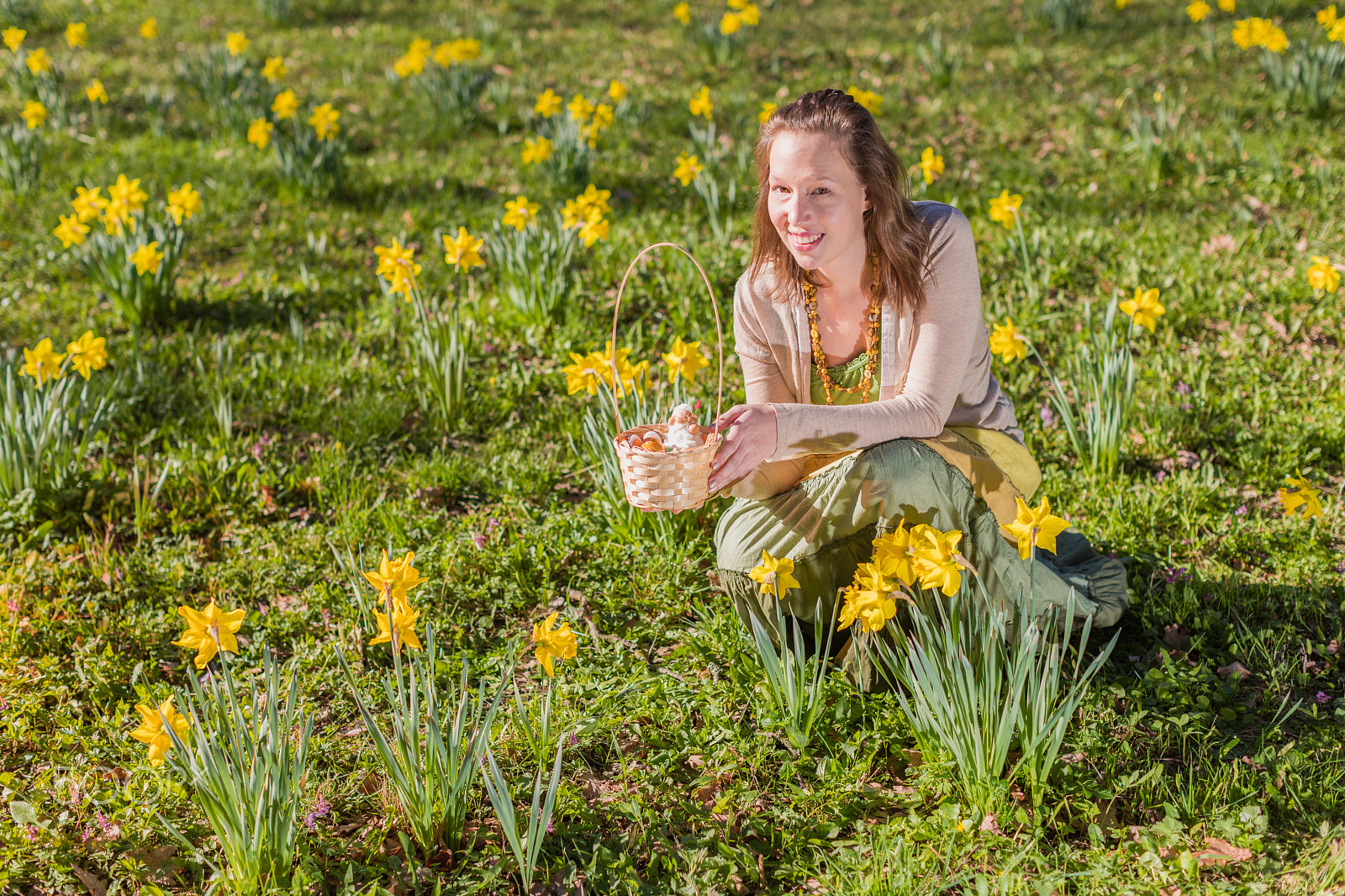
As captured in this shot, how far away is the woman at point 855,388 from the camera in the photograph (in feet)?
6.64

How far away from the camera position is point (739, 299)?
Answer: 2.38 meters

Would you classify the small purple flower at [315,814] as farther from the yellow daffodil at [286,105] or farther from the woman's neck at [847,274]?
the yellow daffodil at [286,105]

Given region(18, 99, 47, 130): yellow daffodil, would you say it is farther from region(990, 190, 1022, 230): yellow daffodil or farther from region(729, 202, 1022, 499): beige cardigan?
region(990, 190, 1022, 230): yellow daffodil

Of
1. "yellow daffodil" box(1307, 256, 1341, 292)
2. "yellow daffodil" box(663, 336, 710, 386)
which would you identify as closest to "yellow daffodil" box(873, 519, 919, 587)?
"yellow daffodil" box(663, 336, 710, 386)

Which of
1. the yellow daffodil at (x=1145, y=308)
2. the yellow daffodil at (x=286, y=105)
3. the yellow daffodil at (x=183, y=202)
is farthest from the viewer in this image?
the yellow daffodil at (x=286, y=105)

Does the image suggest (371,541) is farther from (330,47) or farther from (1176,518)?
(330,47)

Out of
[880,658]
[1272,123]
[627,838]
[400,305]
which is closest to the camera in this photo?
[627,838]

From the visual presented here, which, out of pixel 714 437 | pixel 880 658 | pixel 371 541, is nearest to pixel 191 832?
pixel 371 541

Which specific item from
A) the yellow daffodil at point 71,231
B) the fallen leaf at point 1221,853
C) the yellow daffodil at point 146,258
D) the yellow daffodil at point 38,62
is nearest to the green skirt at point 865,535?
the fallen leaf at point 1221,853

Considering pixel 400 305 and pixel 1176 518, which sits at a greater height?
pixel 400 305

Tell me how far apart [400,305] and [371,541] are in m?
1.66

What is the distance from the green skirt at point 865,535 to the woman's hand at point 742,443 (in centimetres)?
21

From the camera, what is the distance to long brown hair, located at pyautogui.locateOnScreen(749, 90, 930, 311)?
201 centimetres

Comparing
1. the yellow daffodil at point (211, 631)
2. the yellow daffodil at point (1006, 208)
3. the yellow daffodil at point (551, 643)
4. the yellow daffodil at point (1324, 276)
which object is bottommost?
the yellow daffodil at point (551, 643)
